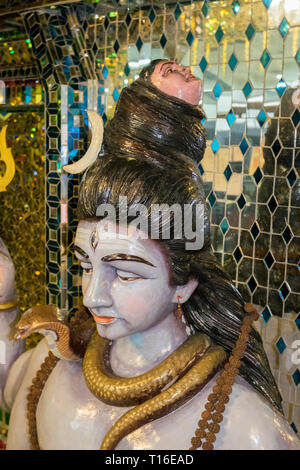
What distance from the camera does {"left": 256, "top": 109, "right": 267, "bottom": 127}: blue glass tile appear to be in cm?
247

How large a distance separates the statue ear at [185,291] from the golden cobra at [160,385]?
99 millimetres

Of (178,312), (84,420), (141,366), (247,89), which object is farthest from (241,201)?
(84,420)

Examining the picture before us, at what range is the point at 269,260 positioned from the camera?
2510mm

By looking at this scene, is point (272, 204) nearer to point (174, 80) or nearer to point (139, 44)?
point (139, 44)

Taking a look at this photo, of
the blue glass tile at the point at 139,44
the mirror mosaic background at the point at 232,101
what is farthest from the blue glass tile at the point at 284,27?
the blue glass tile at the point at 139,44

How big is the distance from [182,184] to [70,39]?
1934 millimetres

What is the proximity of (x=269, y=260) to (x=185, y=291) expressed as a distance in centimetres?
114

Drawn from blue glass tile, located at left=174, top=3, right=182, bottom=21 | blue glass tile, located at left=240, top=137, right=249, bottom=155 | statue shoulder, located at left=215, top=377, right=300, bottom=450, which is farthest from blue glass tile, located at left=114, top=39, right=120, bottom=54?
statue shoulder, located at left=215, top=377, right=300, bottom=450

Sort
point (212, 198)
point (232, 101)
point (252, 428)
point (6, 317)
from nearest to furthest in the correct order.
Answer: point (252, 428) < point (6, 317) < point (232, 101) < point (212, 198)

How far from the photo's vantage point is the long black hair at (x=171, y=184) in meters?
1.35

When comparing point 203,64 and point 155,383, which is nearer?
point 155,383

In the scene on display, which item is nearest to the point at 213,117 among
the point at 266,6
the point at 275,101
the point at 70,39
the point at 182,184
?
the point at 275,101

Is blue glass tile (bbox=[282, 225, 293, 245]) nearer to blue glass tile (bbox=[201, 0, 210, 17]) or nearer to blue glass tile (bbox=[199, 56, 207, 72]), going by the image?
blue glass tile (bbox=[199, 56, 207, 72])

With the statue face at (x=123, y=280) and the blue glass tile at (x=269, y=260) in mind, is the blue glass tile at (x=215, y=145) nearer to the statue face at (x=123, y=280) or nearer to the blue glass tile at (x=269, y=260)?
the blue glass tile at (x=269, y=260)
